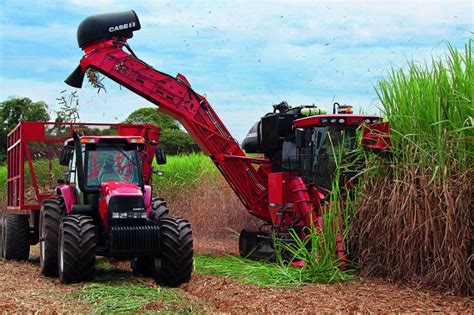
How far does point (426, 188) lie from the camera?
806 centimetres

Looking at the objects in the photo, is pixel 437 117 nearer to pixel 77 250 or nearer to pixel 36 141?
pixel 77 250

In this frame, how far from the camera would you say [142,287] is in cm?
912

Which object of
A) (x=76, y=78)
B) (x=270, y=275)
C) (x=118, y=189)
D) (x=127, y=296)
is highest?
(x=76, y=78)

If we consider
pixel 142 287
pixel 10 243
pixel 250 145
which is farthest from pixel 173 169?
pixel 142 287

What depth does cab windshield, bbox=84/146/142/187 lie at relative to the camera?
405 inches

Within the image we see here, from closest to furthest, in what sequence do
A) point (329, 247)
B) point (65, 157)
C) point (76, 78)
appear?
point (329, 247) → point (65, 157) → point (76, 78)

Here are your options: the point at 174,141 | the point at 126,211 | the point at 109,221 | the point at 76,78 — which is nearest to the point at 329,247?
the point at 126,211

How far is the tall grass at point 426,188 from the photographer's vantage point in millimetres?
7773

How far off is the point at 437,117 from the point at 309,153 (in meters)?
3.74

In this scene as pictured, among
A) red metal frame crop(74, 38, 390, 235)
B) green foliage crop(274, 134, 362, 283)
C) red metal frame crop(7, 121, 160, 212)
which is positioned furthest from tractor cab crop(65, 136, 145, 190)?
red metal frame crop(74, 38, 390, 235)

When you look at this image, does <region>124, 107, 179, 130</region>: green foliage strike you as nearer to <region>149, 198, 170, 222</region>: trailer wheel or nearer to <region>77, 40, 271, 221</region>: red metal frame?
<region>77, 40, 271, 221</region>: red metal frame

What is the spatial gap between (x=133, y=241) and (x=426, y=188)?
3.68m

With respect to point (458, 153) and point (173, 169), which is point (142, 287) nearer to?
point (458, 153)

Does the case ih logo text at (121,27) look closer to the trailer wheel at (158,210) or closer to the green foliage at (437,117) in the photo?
the trailer wheel at (158,210)
